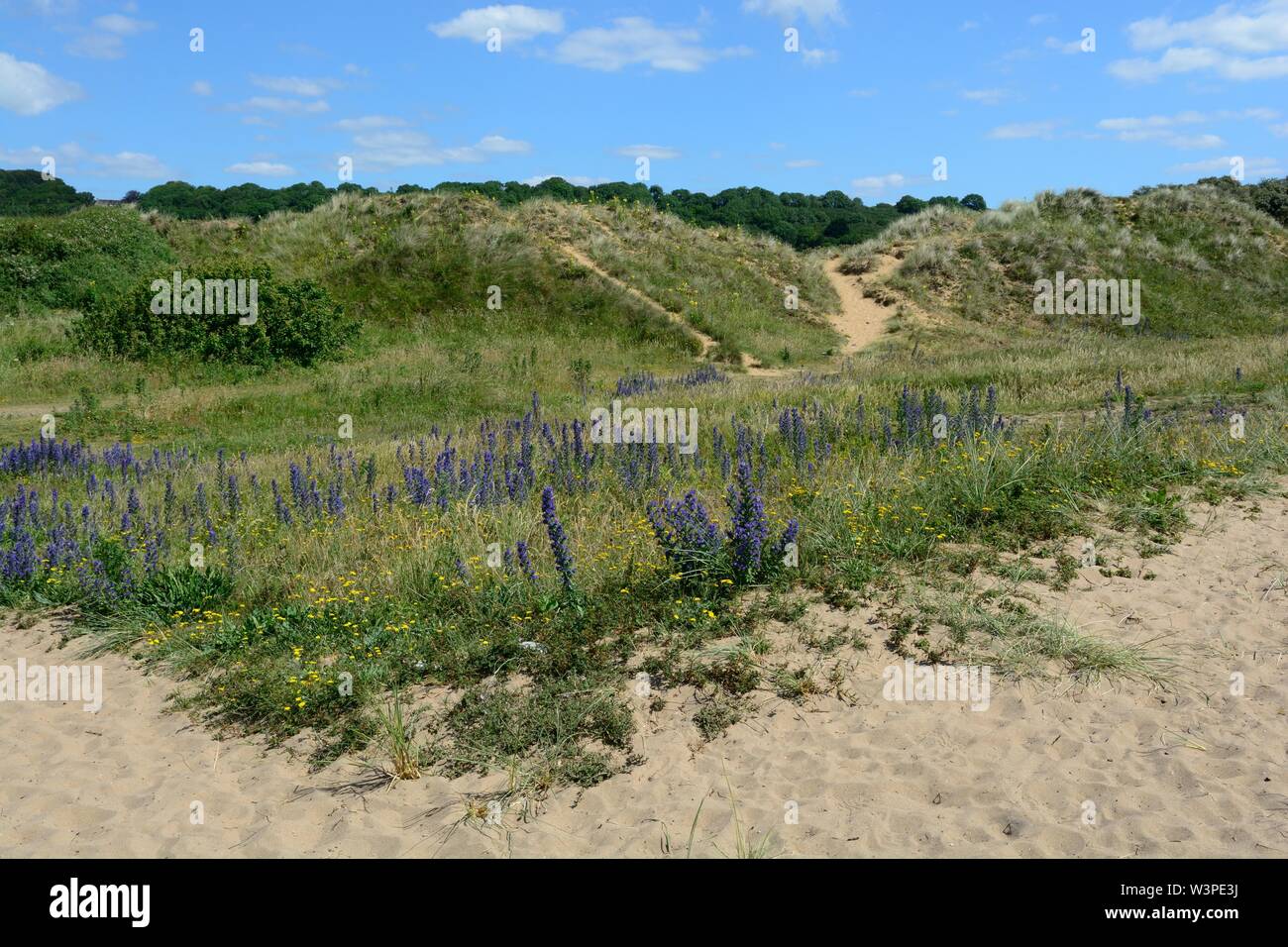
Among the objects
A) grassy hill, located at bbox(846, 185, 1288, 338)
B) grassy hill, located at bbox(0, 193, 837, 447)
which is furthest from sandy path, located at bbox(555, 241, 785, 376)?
grassy hill, located at bbox(846, 185, 1288, 338)

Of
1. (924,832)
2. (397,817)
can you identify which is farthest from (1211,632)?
(397,817)

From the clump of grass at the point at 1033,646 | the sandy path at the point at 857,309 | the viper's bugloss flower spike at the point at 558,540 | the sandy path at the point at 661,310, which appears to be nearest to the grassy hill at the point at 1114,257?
the sandy path at the point at 857,309

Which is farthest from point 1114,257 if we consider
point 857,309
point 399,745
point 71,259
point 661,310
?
point 399,745

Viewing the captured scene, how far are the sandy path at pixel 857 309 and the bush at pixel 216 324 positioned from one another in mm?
13239

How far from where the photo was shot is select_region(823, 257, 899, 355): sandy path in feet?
85.8

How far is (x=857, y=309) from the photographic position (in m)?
28.5

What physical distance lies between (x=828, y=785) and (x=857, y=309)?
83.9 ft

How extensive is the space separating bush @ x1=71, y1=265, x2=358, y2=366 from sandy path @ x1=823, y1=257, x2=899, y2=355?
43.4 feet

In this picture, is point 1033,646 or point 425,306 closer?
point 1033,646

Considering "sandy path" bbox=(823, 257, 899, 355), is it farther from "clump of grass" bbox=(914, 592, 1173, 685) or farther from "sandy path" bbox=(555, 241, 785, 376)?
"clump of grass" bbox=(914, 592, 1173, 685)

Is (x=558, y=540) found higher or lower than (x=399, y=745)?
higher

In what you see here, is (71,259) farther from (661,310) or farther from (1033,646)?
(1033,646)
